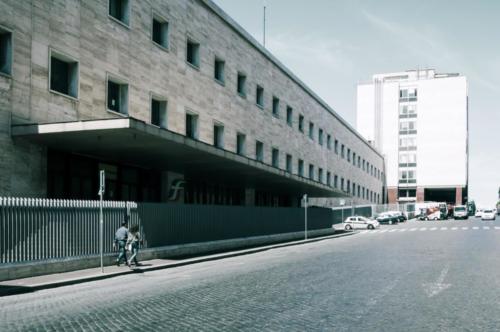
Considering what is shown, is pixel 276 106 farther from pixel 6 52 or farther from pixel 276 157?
pixel 6 52

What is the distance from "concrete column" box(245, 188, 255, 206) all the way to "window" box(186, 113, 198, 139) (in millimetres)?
9383

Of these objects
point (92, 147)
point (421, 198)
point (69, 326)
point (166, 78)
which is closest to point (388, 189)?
point (421, 198)

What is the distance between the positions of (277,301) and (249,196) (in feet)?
87.6

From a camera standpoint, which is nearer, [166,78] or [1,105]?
[1,105]

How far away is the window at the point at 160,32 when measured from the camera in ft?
81.9

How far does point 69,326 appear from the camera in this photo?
7848 millimetres

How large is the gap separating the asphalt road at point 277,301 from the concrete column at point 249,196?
19.7m

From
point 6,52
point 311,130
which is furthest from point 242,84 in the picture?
point 6,52

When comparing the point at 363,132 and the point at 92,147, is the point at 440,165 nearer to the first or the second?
the point at 363,132

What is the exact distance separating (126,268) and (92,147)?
5.13 meters

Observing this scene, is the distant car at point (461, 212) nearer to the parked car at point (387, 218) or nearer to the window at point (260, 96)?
the parked car at point (387, 218)

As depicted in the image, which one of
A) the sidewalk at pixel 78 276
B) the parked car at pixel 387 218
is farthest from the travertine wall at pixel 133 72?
the parked car at pixel 387 218

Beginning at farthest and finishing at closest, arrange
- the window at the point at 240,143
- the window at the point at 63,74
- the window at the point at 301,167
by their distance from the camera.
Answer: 1. the window at the point at 301,167
2. the window at the point at 240,143
3. the window at the point at 63,74

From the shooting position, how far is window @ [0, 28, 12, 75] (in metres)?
16.7
